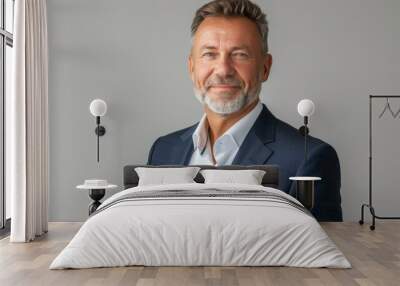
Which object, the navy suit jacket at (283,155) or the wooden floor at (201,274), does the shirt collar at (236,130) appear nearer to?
the navy suit jacket at (283,155)

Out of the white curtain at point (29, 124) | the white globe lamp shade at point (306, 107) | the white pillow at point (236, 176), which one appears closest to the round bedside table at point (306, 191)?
the white pillow at point (236, 176)

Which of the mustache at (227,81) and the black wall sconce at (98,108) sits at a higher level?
the mustache at (227,81)

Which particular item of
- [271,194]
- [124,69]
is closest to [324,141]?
[271,194]

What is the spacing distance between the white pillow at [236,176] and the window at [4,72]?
2257mm

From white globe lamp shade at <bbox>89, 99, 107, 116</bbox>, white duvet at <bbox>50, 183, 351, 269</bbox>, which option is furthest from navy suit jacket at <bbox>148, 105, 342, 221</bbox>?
white duvet at <bbox>50, 183, 351, 269</bbox>

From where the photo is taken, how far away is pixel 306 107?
6730 mm

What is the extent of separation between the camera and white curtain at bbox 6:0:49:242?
5.83 meters

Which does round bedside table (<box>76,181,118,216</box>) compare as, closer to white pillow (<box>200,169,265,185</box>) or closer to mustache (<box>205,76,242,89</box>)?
white pillow (<box>200,169,265,185</box>)

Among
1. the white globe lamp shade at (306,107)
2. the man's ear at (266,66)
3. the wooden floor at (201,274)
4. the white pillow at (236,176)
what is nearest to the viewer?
the wooden floor at (201,274)

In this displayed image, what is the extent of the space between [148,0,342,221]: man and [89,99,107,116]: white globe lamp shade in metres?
0.81

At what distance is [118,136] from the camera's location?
7062mm

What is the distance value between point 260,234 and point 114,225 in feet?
3.62

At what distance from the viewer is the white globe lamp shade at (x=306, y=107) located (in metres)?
6.73

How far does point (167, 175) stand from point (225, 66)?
4.60 ft
